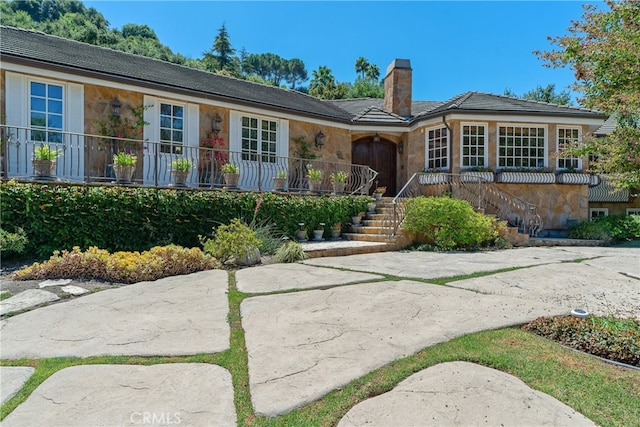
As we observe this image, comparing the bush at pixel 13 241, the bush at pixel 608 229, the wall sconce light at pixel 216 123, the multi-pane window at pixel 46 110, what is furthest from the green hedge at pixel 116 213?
the bush at pixel 608 229

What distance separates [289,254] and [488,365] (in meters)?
4.66

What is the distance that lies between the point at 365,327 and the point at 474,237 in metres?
6.60

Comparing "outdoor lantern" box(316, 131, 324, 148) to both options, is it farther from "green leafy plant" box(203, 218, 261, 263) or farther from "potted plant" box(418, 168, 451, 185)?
"green leafy plant" box(203, 218, 261, 263)

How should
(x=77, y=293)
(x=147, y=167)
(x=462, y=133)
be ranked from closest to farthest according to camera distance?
1. (x=77, y=293)
2. (x=147, y=167)
3. (x=462, y=133)

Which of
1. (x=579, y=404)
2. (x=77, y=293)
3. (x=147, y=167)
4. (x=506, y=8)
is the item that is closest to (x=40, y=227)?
(x=77, y=293)

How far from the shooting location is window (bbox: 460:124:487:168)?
12.6 metres

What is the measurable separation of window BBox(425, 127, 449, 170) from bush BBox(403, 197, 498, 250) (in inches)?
159

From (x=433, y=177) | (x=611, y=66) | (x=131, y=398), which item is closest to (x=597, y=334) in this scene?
(x=611, y=66)

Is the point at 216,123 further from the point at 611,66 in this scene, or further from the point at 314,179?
the point at 611,66

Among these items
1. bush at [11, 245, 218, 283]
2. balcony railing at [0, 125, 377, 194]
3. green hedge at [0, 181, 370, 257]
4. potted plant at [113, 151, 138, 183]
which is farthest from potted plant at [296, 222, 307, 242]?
potted plant at [113, 151, 138, 183]

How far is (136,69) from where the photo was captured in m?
10.3

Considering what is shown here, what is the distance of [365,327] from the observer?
3.27 m

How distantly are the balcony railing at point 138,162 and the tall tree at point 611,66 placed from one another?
6.87 metres

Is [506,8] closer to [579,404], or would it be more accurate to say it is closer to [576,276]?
[576,276]
